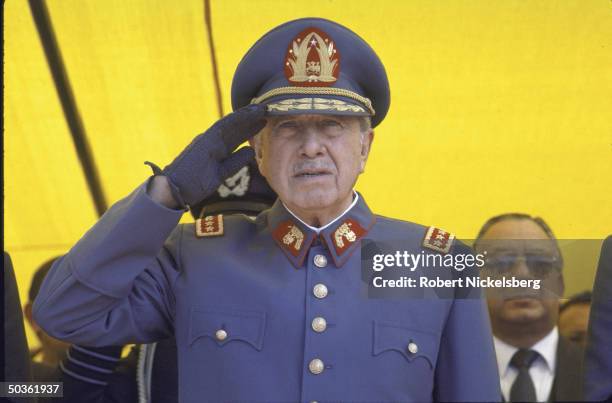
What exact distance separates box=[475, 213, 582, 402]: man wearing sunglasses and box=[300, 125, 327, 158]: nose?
0.44m

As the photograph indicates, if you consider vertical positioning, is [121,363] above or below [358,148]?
below

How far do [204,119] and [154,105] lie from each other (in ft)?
0.41

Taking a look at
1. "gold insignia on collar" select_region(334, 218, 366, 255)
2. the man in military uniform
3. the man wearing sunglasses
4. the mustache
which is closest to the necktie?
the man wearing sunglasses

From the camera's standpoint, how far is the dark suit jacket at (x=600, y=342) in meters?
2.08

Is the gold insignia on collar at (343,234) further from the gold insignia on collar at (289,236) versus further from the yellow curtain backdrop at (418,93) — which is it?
the yellow curtain backdrop at (418,93)

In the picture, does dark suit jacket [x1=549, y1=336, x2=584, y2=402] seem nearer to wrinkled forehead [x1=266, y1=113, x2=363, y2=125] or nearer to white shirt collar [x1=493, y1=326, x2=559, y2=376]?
white shirt collar [x1=493, y1=326, x2=559, y2=376]

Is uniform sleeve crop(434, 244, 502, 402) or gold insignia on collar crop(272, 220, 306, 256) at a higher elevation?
gold insignia on collar crop(272, 220, 306, 256)

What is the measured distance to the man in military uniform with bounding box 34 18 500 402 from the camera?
1.99m

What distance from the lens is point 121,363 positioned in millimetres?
2588

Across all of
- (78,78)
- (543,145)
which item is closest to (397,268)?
(543,145)

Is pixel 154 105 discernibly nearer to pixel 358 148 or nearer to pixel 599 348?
pixel 358 148

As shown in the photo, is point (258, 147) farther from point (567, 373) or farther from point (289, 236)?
point (567, 373)

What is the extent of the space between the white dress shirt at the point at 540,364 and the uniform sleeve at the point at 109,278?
2.69 feet

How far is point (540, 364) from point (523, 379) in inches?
2.5
